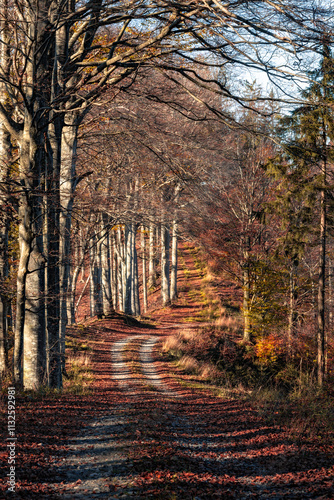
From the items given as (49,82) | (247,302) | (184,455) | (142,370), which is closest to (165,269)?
(247,302)

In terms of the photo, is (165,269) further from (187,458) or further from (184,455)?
(187,458)

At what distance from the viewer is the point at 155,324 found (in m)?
26.7

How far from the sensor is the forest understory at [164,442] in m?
5.03

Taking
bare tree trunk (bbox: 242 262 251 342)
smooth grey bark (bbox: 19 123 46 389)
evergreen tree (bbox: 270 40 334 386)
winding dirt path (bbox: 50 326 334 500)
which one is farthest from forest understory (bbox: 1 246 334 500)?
bare tree trunk (bbox: 242 262 251 342)

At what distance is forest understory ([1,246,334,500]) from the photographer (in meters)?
5.03

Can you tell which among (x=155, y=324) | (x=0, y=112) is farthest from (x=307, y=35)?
(x=155, y=324)

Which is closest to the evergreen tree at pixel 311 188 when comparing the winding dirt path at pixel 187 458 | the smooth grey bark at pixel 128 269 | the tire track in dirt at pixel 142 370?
the tire track in dirt at pixel 142 370

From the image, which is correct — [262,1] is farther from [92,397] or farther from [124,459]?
[92,397]

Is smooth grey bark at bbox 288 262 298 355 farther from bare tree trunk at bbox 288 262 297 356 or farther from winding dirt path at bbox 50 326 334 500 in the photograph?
winding dirt path at bbox 50 326 334 500

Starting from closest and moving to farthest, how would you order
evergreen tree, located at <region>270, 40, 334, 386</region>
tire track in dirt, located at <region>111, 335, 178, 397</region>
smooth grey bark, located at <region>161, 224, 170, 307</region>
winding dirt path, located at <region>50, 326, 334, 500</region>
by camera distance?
winding dirt path, located at <region>50, 326, 334, 500</region> < tire track in dirt, located at <region>111, 335, 178, 397</region> < evergreen tree, located at <region>270, 40, 334, 386</region> < smooth grey bark, located at <region>161, 224, 170, 307</region>

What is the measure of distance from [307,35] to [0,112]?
5.86 meters

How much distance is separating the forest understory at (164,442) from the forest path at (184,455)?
2 cm

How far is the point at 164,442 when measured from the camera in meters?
6.61

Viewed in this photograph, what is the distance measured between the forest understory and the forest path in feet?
0.06
